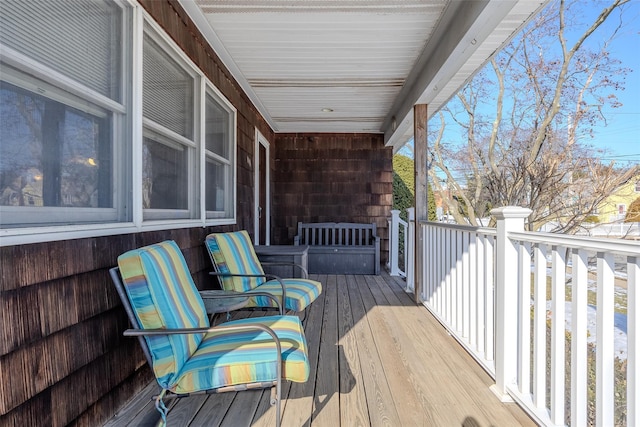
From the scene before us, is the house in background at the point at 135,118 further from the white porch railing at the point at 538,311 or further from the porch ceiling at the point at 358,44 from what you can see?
the white porch railing at the point at 538,311

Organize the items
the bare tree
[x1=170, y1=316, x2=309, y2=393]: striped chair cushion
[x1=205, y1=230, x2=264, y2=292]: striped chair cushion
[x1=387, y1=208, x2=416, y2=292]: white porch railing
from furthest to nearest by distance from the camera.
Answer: the bare tree
[x1=387, y1=208, x2=416, y2=292]: white porch railing
[x1=205, y1=230, x2=264, y2=292]: striped chair cushion
[x1=170, y1=316, x2=309, y2=393]: striped chair cushion

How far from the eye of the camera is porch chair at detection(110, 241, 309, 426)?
1.42m

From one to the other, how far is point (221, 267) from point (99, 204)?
4.01 ft

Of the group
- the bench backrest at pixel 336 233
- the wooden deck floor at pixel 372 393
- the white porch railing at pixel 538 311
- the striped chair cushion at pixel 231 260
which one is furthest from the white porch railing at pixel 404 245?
the striped chair cushion at pixel 231 260

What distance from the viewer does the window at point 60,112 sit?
1.23 m

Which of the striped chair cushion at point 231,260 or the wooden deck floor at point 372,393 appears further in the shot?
the striped chair cushion at point 231,260

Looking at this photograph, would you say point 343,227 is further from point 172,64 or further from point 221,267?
point 172,64

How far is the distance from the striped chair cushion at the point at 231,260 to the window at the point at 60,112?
1.01 meters

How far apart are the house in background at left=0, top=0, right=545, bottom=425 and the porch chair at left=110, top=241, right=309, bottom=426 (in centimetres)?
23

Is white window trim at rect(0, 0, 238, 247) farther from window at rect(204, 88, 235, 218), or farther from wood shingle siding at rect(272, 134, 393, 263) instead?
wood shingle siding at rect(272, 134, 393, 263)

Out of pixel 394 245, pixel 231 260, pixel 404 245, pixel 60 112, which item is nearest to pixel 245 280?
pixel 231 260

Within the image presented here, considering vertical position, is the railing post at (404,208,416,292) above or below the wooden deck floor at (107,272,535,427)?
above

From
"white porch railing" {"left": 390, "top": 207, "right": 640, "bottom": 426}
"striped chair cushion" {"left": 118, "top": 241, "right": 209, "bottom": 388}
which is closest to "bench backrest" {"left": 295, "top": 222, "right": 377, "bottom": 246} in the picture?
"white porch railing" {"left": 390, "top": 207, "right": 640, "bottom": 426}

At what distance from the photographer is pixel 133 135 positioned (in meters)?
1.88
